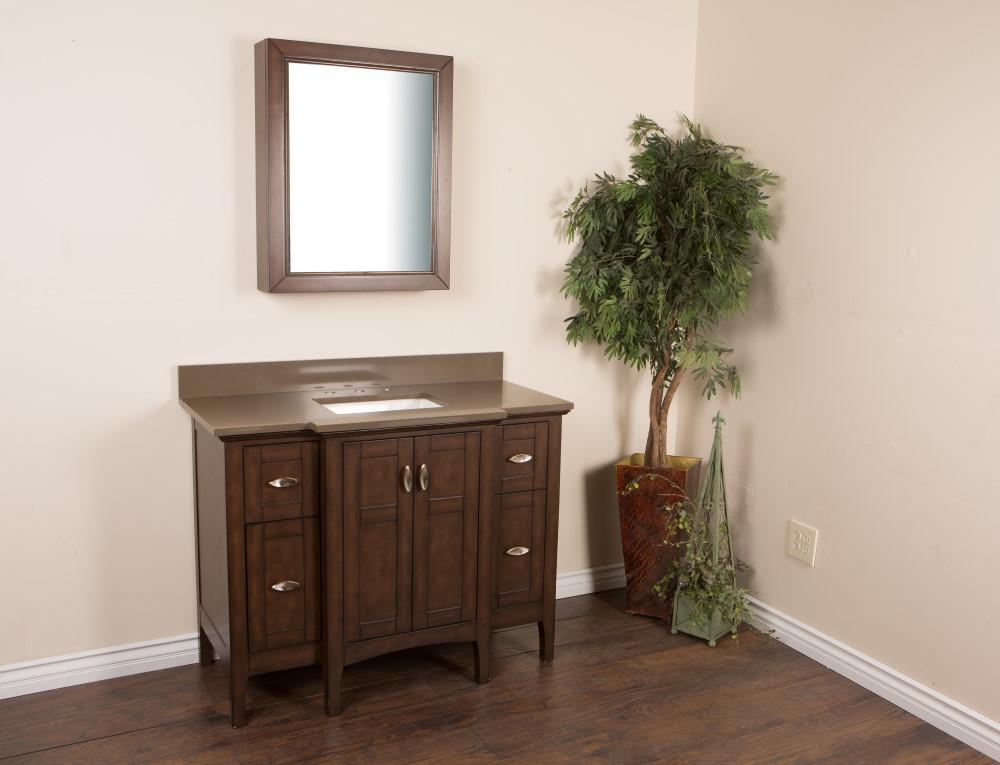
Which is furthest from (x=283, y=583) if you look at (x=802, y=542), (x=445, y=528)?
(x=802, y=542)

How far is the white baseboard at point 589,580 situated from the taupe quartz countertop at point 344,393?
0.75m

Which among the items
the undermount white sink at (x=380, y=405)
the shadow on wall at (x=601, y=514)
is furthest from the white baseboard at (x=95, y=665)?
the shadow on wall at (x=601, y=514)

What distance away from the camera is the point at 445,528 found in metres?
2.53

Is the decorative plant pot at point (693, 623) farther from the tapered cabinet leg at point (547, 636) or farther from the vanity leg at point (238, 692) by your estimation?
the vanity leg at point (238, 692)

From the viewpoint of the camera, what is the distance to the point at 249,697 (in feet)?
8.38

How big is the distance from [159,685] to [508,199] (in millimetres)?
1738

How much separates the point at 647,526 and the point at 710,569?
235 mm

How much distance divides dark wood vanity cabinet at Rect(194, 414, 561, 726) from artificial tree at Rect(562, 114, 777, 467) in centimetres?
48

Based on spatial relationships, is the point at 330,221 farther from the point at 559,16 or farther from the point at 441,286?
the point at 559,16

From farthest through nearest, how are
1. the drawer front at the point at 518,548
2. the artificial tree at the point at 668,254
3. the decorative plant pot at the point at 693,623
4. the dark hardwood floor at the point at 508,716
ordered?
the decorative plant pot at the point at 693,623 → the artificial tree at the point at 668,254 → the drawer front at the point at 518,548 → the dark hardwood floor at the point at 508,716

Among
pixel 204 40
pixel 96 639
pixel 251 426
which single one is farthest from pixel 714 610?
pixel 204 40

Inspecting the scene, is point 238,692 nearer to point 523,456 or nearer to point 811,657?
point 523,456

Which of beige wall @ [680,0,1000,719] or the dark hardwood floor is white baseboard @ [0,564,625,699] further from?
beige wall @ [680,0,1000,719]

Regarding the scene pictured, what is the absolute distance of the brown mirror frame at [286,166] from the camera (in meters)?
2.52
